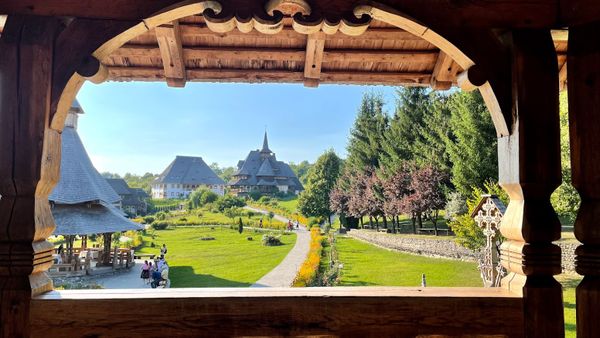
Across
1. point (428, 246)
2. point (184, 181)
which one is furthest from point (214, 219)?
point (184, 181)

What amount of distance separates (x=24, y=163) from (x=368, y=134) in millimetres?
26376

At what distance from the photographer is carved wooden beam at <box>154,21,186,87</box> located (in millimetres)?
2247

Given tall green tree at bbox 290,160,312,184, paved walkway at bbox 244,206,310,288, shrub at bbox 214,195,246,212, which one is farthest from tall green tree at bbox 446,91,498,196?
tall green tree at bbox 290,160,312,184

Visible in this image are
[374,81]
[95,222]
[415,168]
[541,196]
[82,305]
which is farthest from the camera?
[415,168]

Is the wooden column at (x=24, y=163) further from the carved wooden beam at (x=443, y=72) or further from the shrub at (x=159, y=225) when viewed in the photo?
the shrub at (x=159, y=225)

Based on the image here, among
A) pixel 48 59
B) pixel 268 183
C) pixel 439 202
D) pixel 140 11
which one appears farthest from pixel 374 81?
pixel 268 183

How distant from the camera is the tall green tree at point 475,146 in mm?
16375

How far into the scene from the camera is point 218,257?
1639 cm

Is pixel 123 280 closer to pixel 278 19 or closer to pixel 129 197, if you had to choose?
pixel 278 19

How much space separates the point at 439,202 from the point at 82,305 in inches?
745

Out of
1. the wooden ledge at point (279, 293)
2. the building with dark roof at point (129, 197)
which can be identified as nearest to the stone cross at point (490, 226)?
the wooden ledge at point (279, 293)

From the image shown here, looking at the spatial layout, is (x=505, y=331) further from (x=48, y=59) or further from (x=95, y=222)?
(x=95, y=222)

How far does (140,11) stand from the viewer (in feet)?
5.25

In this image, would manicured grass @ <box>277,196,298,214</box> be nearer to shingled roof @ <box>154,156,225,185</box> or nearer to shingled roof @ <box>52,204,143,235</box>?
shingled roof @ <box>154,156,225,185</box>
